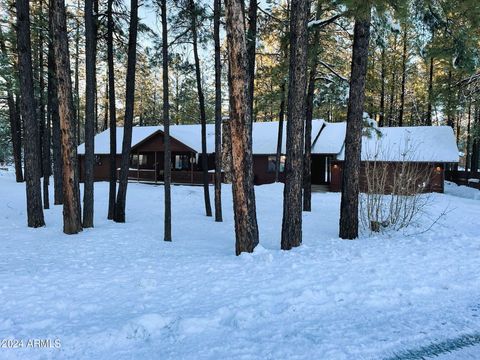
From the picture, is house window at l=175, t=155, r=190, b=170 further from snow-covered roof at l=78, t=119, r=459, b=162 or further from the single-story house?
snow-covered roof at l=78, t=119, r=459, b=162

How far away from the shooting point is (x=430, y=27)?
340 inches

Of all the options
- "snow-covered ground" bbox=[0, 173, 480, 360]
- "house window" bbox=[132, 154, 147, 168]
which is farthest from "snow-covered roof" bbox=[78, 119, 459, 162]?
"snow-covered ground" bbox=[0, 173, 480, 360]

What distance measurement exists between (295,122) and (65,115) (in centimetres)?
579

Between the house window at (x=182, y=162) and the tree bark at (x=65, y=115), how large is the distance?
1916 cm

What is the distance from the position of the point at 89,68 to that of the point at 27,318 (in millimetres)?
7955

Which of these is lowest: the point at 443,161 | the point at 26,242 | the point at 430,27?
the point at 26,242

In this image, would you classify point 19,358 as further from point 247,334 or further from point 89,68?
point 89,68

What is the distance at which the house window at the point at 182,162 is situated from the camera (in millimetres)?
28442

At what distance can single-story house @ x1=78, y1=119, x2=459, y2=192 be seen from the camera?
2203cm

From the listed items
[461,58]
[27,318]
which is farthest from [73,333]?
[461,58]

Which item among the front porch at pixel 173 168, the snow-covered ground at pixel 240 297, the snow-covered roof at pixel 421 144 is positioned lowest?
the snow-covered ground at pixel 240 297

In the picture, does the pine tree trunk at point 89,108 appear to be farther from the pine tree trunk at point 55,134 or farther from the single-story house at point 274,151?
the single-story house at point 274,151

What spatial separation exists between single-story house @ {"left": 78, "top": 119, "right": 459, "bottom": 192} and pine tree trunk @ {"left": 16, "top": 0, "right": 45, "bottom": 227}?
50.0 feet

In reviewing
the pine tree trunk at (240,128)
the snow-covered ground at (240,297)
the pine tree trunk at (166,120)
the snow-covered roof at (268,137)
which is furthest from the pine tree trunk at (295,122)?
the snow-covered roof at (268,137)
